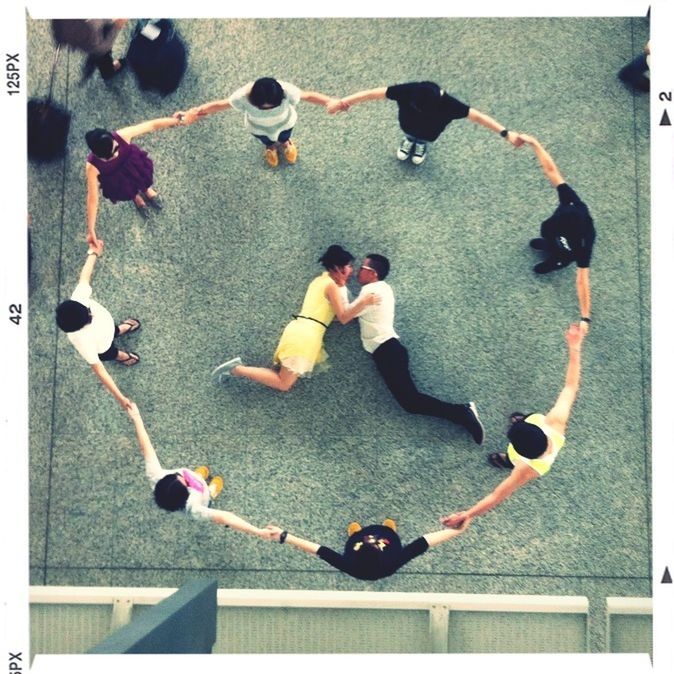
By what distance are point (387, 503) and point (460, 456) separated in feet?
1.27

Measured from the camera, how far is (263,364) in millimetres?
2842

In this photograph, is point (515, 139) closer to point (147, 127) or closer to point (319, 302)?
point (319, 302)

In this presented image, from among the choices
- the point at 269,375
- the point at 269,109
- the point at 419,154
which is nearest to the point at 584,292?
the point at 419,154

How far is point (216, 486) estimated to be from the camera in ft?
9.09

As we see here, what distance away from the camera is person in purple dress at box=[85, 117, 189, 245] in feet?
8.14

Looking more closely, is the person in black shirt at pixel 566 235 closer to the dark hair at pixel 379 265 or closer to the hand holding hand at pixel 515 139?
the hand holding hand at pixel 515 139

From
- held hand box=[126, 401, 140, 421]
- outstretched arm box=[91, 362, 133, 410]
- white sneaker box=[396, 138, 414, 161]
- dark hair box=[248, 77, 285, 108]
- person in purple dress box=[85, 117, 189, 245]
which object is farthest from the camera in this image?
white sneaker box=[396, 138, 414, 161]

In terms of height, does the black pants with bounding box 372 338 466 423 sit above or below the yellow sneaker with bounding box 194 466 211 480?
above

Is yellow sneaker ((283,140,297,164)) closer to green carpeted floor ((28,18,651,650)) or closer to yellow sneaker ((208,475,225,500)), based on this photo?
green carpeted floor ((28,18,651,650))

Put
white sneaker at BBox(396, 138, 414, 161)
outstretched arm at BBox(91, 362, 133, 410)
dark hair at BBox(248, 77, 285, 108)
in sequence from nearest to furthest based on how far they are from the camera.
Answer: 1. dark hair at BBox(248, 77, 285, 108)
2. outstretched arm at BBox(91, 362, 133, 410)
3. white sneaker at BBox(396, 138, 414, 161)

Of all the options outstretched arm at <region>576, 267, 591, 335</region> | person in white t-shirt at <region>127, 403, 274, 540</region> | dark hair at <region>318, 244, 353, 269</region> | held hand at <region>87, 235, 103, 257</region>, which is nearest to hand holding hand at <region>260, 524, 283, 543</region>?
person in white t-shirt at <region>127, 403, 274, 540</region>

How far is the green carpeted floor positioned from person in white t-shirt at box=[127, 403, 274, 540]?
0.20 feet

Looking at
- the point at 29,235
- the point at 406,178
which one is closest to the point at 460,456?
the point at 406,178

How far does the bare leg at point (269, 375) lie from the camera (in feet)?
8.95
